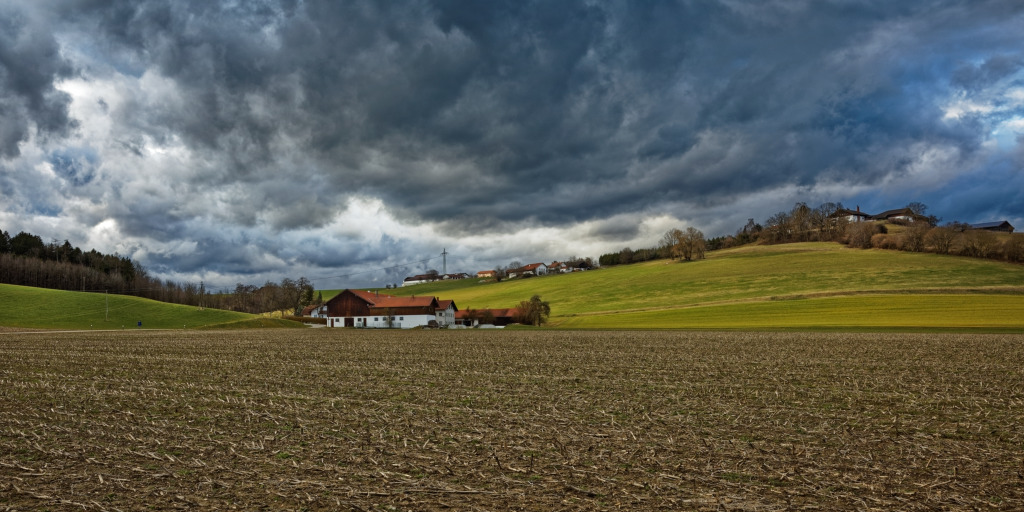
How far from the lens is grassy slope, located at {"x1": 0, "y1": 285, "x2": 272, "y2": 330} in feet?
302

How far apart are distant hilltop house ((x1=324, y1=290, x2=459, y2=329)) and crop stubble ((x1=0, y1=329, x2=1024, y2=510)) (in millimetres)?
88262

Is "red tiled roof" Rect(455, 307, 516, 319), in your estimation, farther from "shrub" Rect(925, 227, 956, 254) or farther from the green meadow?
"shrub" Rect(925, 227, 956, 254)

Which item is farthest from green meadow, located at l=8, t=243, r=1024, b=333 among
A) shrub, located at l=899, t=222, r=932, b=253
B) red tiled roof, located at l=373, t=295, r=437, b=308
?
red tiled roof, located at l=373, t=295, r=437, b=308

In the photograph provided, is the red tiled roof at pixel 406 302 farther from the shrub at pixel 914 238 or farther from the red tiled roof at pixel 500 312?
the shrub at pixel 914 238

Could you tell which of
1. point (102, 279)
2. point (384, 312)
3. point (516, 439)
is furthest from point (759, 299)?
point (102, 279)

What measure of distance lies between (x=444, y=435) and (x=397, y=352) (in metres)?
25.6

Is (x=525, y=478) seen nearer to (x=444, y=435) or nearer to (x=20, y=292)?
(x=444, y=435)

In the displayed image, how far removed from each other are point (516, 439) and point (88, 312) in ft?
387

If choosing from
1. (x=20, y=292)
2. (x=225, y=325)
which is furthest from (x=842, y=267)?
(x=20, y=292)

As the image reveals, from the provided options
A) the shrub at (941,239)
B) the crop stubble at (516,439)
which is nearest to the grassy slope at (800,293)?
the shrub at (941,239)

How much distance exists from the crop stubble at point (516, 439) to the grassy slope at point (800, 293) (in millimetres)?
47811

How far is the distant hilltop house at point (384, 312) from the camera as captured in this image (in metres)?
113

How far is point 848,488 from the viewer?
9109 mm

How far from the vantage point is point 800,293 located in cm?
8675
